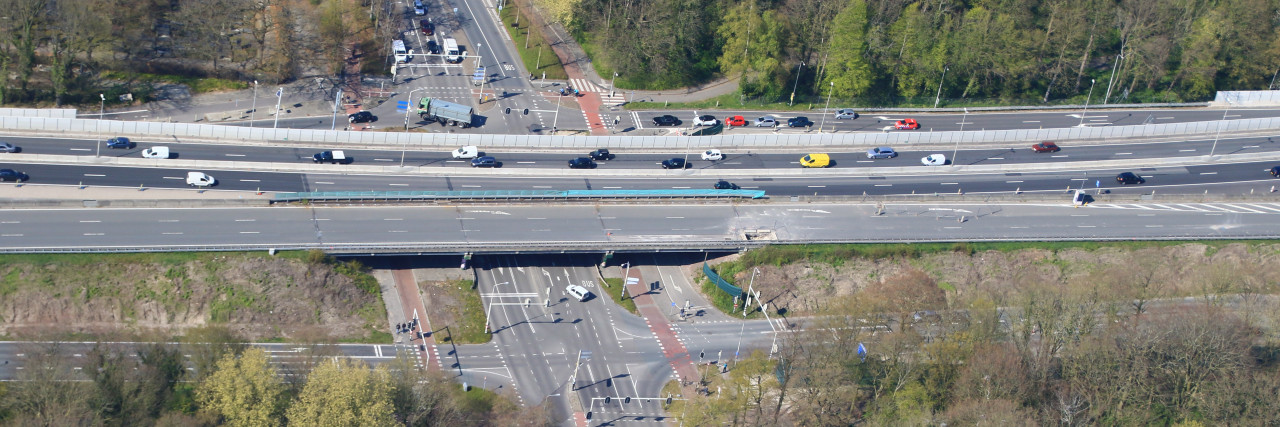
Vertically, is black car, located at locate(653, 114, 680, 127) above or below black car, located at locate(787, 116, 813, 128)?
below

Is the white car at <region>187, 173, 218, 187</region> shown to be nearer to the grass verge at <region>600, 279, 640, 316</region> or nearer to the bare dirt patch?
the bare dirt patch

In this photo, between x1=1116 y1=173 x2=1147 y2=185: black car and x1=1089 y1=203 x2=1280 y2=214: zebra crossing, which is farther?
x1=1116 y1=173 x2=1147 y2=185: black car

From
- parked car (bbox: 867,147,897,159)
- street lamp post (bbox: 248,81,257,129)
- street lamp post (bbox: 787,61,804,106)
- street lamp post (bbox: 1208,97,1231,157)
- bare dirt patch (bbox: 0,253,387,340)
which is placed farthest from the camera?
street lamp post (bbox: 787,61,804,106)

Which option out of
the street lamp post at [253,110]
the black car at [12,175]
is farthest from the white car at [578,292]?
the black car at [12,175]

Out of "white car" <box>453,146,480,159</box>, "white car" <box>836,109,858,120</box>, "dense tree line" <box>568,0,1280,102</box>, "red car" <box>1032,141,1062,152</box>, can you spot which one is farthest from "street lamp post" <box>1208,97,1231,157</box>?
"white car" <box>453,146,480,159</box>

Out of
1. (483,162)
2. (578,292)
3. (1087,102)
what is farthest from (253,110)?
(1087,102)

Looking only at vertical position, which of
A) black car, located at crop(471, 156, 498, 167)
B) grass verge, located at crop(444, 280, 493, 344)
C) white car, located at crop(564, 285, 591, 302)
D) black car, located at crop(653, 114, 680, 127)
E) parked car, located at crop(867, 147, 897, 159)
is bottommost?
grass verge, located at crop(444, 280, 493, 344)

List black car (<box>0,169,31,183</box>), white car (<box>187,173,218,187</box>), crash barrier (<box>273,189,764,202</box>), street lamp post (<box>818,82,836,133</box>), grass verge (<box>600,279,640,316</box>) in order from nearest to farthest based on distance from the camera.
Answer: grass verge (<box>600,279,640,316</box>) → black car (<box>0,169,31,183</box>) → crash barrier (<box>273,189,764,202</box>) → white car (<box>187,173,218,187</box>) → street lamp post (<box>818,82,836,133</box>)
